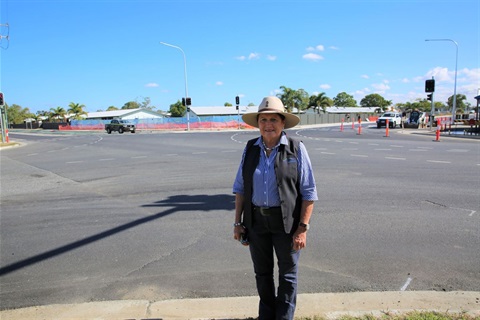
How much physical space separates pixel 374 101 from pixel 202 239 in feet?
478

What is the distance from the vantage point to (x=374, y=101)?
138 m

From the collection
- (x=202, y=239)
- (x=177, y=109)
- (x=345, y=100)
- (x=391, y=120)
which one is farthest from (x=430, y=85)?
(x=345, y=100)

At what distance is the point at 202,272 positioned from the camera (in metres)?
3.74

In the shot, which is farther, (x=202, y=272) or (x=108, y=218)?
(x=108, y=218)

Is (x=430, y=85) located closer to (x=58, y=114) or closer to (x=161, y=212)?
(x=161, y=212)

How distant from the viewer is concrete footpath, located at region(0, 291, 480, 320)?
2.83 m

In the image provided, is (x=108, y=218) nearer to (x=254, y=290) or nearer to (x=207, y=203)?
(x=207, y=203)

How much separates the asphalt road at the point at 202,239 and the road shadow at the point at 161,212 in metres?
0.02

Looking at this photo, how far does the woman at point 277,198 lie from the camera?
2.44m

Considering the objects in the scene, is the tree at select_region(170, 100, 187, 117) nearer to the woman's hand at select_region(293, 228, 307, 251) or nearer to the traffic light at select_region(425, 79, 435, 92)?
the traffic light at select_region(425, 79, 435, 92)

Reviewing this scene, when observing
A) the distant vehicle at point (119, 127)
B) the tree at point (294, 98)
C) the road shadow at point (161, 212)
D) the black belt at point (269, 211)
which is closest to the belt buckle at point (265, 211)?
the black belt at point (269, 211)

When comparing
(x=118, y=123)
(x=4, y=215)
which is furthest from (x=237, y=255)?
(x=118, y=123)

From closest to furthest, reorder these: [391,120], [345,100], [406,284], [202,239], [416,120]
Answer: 1. [406,284]
2. [202,239]
3. [416,120]
4. [391,120]
5. [345,100]

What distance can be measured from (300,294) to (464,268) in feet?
6.27
